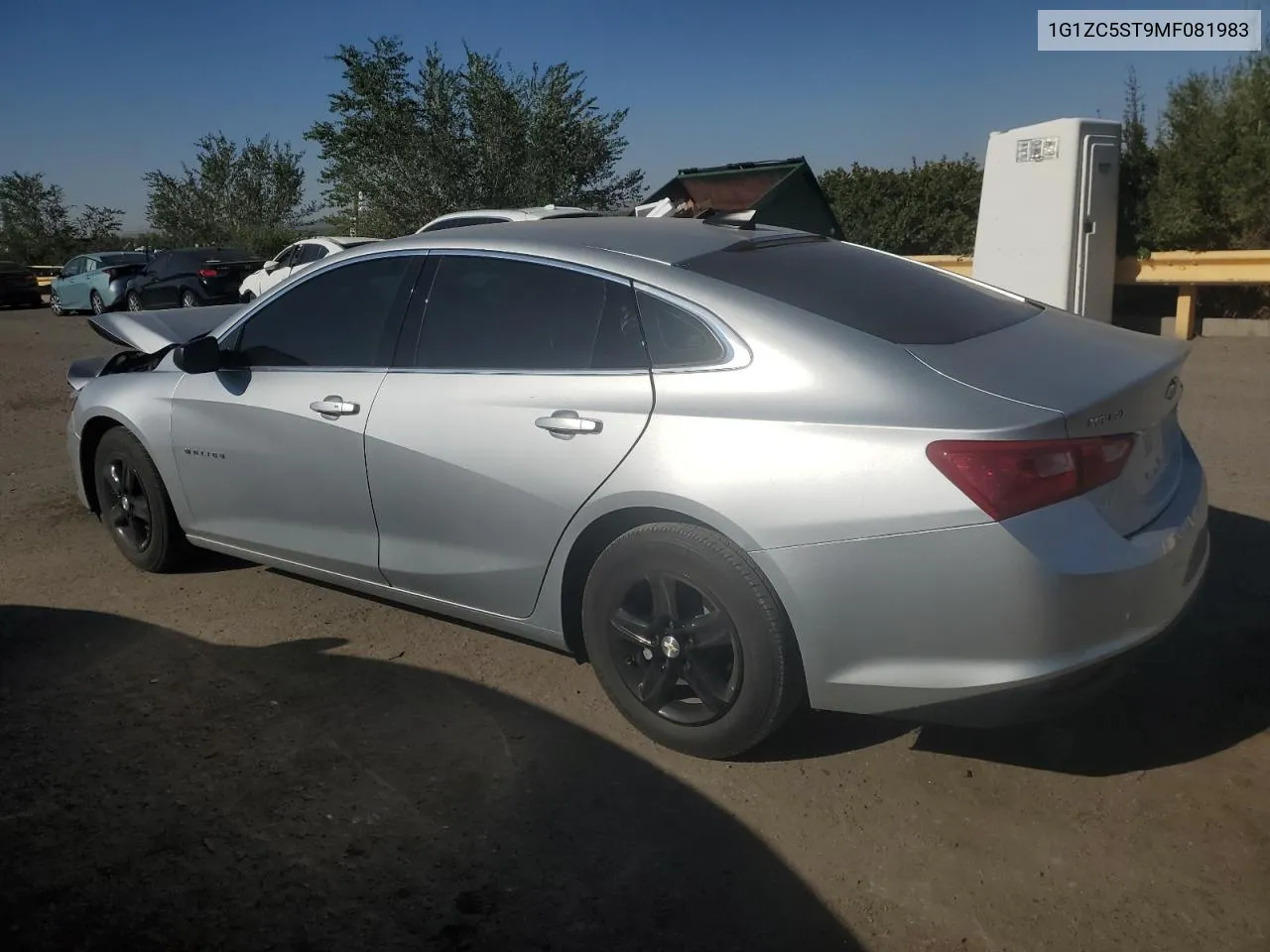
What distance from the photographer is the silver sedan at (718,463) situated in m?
2.84

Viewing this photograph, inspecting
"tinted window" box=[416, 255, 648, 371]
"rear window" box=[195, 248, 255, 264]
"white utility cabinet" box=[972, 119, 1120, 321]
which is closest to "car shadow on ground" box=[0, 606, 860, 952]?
"tinted window" box=[416, 255, 648, 371]

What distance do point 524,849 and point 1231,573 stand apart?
138 inches

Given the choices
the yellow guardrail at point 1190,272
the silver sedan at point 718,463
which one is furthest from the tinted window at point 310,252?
the silver sedan at point 718,463

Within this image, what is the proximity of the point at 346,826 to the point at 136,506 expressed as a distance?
2.70m

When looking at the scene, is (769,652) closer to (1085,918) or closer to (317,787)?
(1085,918)

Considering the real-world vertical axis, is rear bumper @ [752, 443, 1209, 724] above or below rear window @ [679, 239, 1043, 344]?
below

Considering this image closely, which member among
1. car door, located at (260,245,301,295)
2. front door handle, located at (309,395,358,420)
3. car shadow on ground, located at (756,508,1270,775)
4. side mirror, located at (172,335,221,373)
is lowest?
car shadow on ground, located at (756,508,1270,775)

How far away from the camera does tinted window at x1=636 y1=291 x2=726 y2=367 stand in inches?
130

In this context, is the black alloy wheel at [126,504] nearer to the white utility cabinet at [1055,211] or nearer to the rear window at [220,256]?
the white utility cabinet at [1055,211]

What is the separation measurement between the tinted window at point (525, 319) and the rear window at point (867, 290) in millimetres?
322

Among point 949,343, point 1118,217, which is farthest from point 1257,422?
point 949,343

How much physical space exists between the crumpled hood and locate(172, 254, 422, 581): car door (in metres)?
1.11

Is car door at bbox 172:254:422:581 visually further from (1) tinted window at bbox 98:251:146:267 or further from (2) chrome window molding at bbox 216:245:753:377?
(1) tinted window at bbox 98:251:146:267

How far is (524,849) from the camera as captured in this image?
2.99 metres
